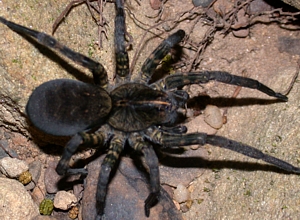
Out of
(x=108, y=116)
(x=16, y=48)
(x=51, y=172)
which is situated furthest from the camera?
(x=51, y=172)

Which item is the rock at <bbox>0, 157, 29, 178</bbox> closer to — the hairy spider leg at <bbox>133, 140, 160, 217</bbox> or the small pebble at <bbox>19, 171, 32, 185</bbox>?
the small pebble at <bbox>19, 171, 32, 185</bbox>

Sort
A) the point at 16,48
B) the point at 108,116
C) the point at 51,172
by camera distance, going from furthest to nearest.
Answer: the point at 51,172 → the point at 108,116 → the point at 16,48

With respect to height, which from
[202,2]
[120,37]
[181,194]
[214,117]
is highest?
[202,2]

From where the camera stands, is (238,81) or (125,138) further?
(125,138)

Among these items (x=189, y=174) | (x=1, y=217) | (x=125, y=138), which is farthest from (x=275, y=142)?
(x=1, y=217)

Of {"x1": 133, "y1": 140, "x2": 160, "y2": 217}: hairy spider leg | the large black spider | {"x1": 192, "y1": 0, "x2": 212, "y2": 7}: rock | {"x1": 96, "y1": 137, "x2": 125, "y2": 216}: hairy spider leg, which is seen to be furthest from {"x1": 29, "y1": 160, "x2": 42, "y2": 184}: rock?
{"x1": 192, "y1": 0, "x2": 212, "y2": 7}: rock

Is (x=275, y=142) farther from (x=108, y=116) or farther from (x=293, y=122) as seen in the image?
(x=108, y=116)

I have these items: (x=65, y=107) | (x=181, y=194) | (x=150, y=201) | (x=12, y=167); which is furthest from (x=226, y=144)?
(x=12, y=167)

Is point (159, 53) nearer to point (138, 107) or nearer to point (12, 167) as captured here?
point (138, 107)
